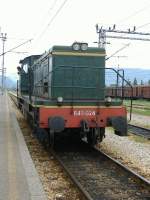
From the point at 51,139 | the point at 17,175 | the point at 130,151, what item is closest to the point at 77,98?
the point at 51,139

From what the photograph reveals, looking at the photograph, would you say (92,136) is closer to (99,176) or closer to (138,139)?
(99,176)

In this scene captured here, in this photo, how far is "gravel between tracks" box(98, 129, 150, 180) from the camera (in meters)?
9.98

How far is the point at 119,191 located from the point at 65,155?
3896 millimetres

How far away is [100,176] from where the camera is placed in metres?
8.95

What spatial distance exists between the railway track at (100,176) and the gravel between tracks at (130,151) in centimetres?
39

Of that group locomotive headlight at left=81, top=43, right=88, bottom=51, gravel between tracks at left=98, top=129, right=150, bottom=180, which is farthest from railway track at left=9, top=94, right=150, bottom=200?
locomotive headlight at left=81, top=43, right=88, bottom=51

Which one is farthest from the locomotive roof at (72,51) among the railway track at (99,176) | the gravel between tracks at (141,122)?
the gravel between tracks at (141,122)

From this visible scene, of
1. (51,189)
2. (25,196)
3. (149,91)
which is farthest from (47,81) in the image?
(149,91)

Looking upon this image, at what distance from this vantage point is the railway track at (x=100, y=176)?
7.54m

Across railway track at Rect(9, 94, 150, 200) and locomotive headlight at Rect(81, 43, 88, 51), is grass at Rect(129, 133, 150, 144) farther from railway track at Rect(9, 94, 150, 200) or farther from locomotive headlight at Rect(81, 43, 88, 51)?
locomotive headlight at Rect(81, 43, 88, 51)

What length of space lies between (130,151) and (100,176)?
3440 mm

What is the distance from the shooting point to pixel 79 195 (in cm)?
734

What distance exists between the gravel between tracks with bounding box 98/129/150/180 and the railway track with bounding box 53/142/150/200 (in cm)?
39

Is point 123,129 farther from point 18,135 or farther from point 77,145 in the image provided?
Answer: point 18,135
